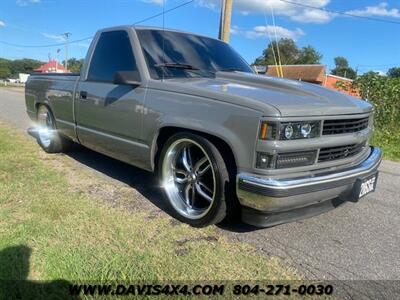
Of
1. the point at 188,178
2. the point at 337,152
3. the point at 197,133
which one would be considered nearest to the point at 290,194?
the point at 337,152

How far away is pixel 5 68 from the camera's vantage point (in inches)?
4296

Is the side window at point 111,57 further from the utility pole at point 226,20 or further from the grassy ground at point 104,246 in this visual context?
the utility pole at point 226,20

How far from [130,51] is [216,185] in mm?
1971

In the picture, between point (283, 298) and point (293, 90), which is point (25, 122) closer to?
point (293, 90)

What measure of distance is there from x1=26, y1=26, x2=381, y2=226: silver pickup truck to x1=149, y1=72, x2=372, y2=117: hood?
0.01 metres

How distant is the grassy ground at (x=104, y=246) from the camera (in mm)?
2908

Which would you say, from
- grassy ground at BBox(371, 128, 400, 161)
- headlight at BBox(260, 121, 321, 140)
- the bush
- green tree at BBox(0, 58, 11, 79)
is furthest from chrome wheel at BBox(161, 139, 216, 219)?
green tree at BBox(0, 58, 11, 79)

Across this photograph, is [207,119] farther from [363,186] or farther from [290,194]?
[363,186]

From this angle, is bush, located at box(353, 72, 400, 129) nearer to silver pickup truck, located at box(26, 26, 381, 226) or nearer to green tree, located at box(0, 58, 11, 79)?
silver pickup truck, located at box(26, 26, 381, 226)

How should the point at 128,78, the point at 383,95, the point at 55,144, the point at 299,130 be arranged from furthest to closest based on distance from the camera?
the point at 383,95
the point at 55,144
the point at 128,78
the point at 299,130

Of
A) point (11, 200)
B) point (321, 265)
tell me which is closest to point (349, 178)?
point (321, 265)

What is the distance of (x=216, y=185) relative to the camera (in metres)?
3.48

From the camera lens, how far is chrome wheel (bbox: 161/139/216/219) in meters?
3.81

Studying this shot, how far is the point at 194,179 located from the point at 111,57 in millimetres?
2017
